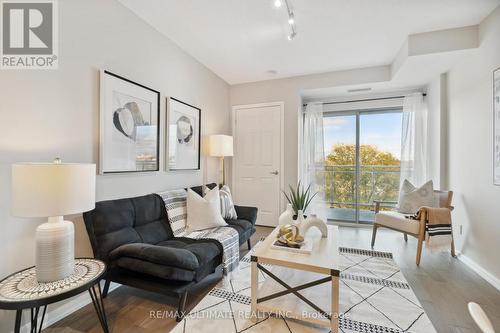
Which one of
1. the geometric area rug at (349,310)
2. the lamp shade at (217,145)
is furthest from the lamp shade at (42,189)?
the lamp shade at (217,145)

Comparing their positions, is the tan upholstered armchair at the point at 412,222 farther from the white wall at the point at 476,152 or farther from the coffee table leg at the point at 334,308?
the coffee table leg at the point at 334,308

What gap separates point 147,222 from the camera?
2213mm

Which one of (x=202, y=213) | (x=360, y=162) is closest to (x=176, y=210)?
(x=202, y=213)

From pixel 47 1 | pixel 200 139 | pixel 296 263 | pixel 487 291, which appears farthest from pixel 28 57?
pixel 487 291

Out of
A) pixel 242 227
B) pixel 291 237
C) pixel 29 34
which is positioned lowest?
pixel 242 227

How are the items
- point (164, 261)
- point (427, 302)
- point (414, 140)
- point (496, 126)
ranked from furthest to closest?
point (414, 140), point (496, 126), point (427, 302), point (164, 261)

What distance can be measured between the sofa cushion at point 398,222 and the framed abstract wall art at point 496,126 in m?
0.84

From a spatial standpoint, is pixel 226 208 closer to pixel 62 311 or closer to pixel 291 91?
pixel 62 311

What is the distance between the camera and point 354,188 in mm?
4191

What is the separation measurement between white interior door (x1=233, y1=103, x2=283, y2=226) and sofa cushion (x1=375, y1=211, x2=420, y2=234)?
1.59 m

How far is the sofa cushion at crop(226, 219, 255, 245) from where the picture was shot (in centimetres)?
254

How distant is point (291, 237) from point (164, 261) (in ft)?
3.20

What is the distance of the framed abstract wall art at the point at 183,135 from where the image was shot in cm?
278

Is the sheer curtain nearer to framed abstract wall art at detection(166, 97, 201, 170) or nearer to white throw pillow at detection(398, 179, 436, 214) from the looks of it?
white throw pillow at detection(398, 179, 436, 214)
